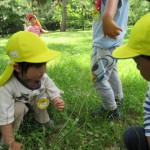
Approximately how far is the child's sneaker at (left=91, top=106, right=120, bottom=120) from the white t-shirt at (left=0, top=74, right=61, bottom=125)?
0.39m

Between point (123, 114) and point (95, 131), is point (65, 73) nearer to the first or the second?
point (123, 114)

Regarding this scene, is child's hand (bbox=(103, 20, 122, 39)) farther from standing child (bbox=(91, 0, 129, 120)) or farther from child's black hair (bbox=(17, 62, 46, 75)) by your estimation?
child's black hair (bbox=(17, 62, 46, 75))

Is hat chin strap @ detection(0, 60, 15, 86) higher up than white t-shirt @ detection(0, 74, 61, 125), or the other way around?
hat chin strap @ detection(0, 60, 15, 86)

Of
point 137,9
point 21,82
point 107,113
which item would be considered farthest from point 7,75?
point 137,9

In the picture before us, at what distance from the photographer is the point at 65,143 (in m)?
2.27

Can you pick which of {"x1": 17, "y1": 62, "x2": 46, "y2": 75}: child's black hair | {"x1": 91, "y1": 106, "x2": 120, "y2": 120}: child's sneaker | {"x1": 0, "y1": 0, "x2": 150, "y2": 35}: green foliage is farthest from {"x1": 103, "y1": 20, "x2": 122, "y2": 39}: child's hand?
{"x1": 0, "y1": 0, "x2": 150, "y2": 35}: green foliage

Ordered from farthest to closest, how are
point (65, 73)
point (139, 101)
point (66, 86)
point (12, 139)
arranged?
point (65, 73)
point (66, 86)
point (139, 101)
point (12, 139)

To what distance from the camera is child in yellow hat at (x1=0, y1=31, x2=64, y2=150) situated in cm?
218

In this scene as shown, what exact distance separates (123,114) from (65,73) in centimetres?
142

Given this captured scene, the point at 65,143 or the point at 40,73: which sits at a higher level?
the point at 40,73

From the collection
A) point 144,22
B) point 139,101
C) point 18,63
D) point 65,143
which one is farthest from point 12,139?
point 139,101

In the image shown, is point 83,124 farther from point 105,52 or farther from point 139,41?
point 139,41

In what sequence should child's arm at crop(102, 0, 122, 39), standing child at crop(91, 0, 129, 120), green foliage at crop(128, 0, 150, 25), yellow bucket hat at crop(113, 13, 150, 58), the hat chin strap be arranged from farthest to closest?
1. green foliage at crop(128, 0, 150, 25)
2. standing child at crop(91, 0, 129, 120)
3. the hat chin strap
4. child's arm at crop(102, 0, 122, 39)
5. yellow bucket hat at crop(113, 13, 150, 58)

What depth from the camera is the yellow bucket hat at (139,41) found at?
5.24ft
